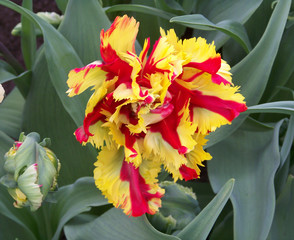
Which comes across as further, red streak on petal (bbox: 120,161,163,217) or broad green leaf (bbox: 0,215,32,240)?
broad green leaf (bbox: 0,215,32,240)

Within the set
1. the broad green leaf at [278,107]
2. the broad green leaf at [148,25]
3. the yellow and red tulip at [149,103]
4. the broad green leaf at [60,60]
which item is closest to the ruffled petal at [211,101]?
the yellow and red tulip at [149,103]

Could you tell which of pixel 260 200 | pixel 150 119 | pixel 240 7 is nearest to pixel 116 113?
pixel 150 119

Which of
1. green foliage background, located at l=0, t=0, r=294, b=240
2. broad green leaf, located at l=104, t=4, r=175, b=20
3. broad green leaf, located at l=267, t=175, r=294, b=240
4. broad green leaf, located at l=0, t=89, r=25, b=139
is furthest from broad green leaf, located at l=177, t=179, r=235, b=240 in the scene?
broad green leaf, located at l=0, t=89, r=25, b=139

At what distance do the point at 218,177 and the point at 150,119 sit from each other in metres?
0.29

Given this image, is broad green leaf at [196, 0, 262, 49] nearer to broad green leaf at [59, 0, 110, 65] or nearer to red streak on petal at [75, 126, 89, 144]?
broad green leaf at [59, 0, 110, 65]

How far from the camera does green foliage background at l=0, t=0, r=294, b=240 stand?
0.52 metres

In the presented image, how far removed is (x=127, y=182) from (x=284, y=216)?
0.32m

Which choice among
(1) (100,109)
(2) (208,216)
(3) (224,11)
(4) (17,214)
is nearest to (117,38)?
(1) (100,109)

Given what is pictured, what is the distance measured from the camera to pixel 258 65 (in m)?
0.57

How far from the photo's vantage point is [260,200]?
57 cm

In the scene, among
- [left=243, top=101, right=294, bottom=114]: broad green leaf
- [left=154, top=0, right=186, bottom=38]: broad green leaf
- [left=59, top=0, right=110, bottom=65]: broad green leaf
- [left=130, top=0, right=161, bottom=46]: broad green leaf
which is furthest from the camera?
[left=130, top=0, right=161, bottom=46]: broad green leaf

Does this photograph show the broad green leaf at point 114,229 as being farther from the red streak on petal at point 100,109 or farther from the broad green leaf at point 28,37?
the broad green leaf at point 28,37

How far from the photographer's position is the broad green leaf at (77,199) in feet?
1.68

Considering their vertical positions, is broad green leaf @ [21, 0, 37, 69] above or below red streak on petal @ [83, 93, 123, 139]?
below
